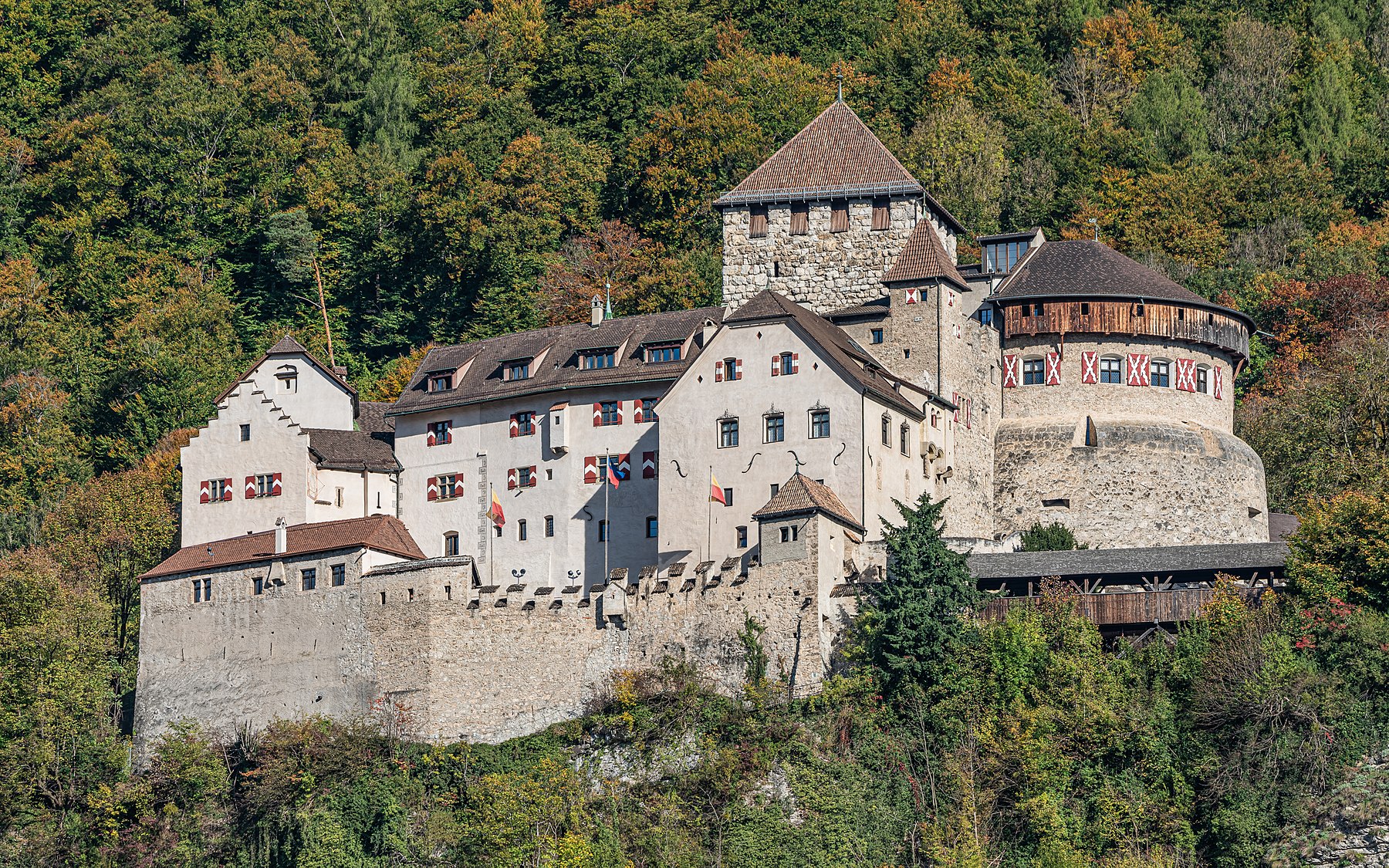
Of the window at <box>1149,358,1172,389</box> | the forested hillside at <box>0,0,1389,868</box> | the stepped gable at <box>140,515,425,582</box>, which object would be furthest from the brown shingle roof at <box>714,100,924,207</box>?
the stepped gable at <box>140,515,425,582</box>

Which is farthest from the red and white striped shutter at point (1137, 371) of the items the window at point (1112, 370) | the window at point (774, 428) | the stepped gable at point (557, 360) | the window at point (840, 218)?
the window at point (774, 428)

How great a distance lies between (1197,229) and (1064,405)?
22.4 m

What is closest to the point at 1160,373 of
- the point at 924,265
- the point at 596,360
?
the point at 924,265

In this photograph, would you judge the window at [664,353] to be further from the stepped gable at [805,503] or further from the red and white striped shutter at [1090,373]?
the red and white striped shutter at [1090,373]

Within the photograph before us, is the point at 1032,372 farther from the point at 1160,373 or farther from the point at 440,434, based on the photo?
the point at 440,434

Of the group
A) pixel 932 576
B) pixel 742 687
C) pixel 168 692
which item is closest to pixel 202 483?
pixel 168 692

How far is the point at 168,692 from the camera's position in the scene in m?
66.4

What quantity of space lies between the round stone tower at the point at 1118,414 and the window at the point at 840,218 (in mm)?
5230

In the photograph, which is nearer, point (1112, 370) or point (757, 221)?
point (1112, 370)

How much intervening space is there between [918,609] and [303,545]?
19804mm

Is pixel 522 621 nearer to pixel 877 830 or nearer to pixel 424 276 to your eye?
pixel 877 830

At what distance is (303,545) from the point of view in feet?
217

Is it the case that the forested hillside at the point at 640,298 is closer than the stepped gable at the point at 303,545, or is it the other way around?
the forested hillside at the point at 640,298

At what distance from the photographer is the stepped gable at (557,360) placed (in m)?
69.1
